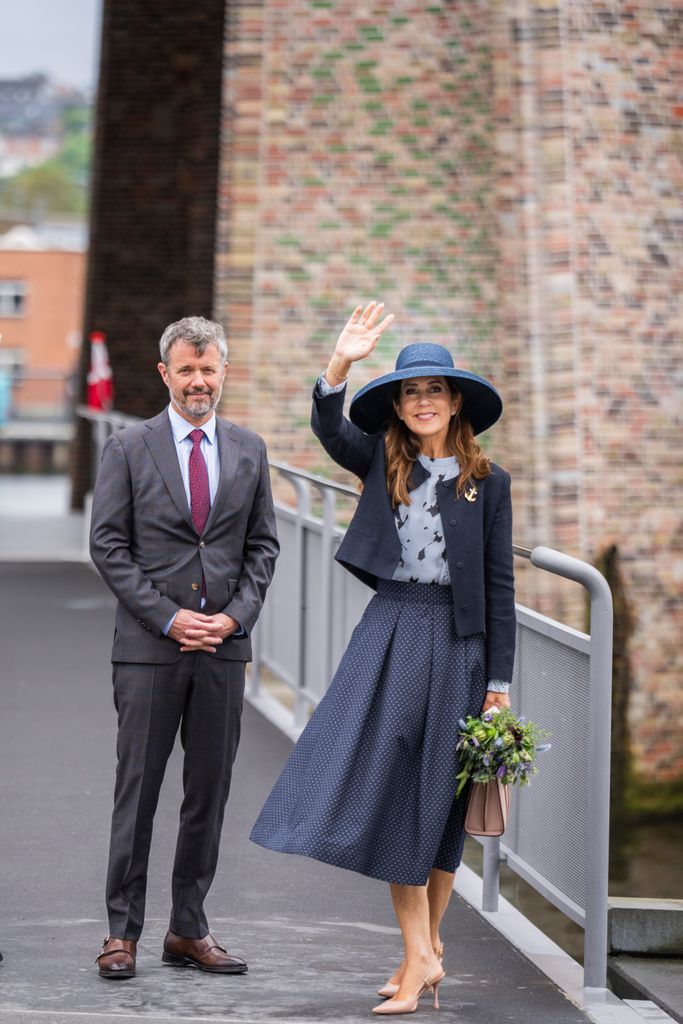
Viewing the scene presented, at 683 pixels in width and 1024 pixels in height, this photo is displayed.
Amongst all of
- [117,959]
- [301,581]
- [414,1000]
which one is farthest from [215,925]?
[301,581]

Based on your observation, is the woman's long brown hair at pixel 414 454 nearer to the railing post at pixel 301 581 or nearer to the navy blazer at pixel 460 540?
A: the navy blazer at pixel 460 540

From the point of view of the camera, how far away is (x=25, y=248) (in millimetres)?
78562

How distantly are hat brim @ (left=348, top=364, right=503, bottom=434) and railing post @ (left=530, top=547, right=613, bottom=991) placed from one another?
0.43 m

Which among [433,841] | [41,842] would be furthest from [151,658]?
[41,842]

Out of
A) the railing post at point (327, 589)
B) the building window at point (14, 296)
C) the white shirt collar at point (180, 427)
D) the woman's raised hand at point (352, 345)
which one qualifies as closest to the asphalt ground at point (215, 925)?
the railing post at point (327, 589)

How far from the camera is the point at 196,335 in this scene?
490 centimetres

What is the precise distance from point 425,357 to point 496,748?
104cm

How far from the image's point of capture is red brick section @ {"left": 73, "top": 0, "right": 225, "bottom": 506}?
817 inches

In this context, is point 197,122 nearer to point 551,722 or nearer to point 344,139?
point 344,139

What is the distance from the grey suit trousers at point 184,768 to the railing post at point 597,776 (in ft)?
3.16

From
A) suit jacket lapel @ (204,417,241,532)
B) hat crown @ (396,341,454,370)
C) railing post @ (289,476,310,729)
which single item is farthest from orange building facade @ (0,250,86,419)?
hat crown @ (396,341,454,370)

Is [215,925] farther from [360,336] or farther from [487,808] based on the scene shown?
[360,336]

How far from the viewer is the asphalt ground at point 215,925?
15.9 ft

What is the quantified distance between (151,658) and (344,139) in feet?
23.7
